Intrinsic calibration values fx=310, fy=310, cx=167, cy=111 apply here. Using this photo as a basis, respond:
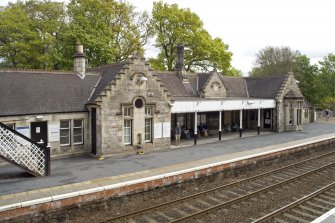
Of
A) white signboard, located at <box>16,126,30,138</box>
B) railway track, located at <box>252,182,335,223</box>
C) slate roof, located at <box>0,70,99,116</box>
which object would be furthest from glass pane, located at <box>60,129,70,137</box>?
railway track, located at <box>252,182,335,223</box>

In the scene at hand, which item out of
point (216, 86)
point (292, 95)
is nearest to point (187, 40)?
point (216, 86)

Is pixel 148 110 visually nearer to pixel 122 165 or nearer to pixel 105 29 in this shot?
pixel 122 165

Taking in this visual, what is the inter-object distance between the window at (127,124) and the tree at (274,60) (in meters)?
37.8

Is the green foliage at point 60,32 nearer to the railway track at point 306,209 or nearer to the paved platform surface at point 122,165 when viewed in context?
the paved platform surface at point 122,165

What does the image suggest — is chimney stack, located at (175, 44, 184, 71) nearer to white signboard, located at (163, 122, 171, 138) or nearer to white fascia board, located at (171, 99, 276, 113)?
white fascia board, located at (171, 99, 276, 113)

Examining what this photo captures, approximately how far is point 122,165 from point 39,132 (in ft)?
16.5

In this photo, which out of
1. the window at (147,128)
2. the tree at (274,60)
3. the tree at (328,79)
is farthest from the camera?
the tree at (274,60)

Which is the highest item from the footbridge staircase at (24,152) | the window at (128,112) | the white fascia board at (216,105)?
the white fascia board at (216,105)

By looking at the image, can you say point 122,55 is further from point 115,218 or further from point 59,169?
point 115,218

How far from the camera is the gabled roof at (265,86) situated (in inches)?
1175

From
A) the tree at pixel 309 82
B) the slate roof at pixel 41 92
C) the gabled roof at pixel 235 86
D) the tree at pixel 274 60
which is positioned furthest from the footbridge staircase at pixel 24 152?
the tree at pixel 274 60

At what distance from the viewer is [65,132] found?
17688mm

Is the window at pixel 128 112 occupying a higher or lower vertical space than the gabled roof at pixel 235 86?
lower

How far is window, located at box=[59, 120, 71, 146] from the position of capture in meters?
17.5
